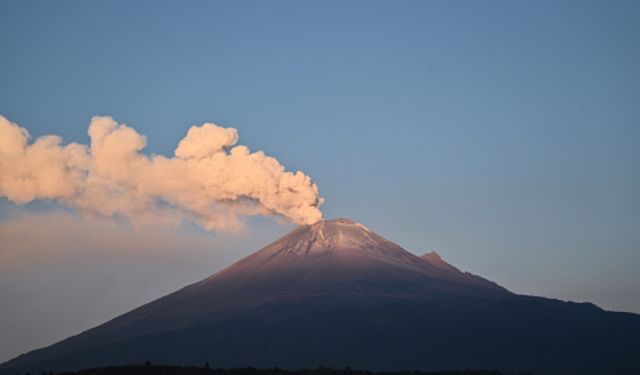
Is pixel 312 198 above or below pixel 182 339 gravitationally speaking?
above

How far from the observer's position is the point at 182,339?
386 feet

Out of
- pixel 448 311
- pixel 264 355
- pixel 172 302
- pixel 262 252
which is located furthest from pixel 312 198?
pixel 264 355

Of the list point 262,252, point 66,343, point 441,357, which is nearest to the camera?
point 441,357

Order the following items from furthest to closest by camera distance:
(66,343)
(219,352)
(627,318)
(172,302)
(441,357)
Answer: (172,302), (66,343), (627,318), (219,352), (441,357)

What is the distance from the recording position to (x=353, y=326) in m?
118

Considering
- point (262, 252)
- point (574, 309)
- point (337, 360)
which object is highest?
point (262, 252)

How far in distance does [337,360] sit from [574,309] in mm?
40221

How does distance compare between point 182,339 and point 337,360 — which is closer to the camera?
point 337,360

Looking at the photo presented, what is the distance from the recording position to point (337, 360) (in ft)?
342

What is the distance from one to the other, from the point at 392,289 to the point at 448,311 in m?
16.6

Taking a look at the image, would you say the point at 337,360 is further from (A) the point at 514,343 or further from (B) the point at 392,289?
(B) the point at 392,289

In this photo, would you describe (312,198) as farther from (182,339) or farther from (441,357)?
(441,357)

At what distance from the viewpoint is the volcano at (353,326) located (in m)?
105

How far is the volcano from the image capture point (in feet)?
344
